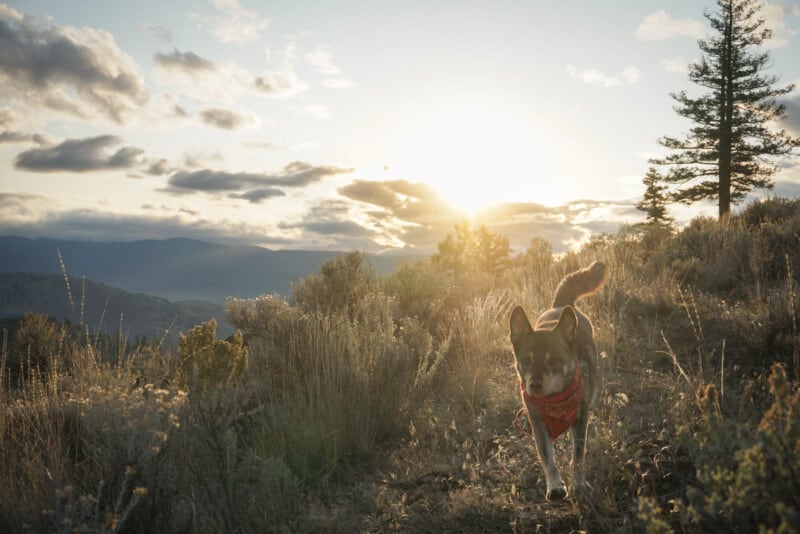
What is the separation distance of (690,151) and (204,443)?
105 feet

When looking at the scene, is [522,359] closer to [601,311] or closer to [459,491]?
[459,491]

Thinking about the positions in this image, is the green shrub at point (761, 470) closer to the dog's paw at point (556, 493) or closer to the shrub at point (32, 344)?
the dog's paw at point (556, 493)

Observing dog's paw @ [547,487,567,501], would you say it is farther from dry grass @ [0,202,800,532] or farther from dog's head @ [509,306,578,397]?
dog's head @ [509,306,578,397]

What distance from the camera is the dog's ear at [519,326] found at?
13.1 feet

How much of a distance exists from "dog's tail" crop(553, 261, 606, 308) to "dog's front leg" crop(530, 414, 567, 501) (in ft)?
6.61

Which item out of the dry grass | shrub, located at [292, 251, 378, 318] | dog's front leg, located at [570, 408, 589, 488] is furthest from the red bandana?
shrub, located at [292, 251, 378, 318]

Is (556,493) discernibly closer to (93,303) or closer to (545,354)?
Result: (545,354)

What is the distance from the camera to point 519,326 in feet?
13.3

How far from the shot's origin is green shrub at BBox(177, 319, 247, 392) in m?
5.86

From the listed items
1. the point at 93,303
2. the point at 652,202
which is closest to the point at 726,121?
the point at 652,202

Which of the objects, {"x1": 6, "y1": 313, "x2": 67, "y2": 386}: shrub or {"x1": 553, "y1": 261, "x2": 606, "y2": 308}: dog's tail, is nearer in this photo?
{"x1": 553, "y1": 261, "x2": 606, "y2": 308}: dog's tail

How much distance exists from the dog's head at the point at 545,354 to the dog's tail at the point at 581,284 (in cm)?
175

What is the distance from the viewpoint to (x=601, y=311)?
30.5ft

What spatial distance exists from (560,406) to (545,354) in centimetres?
41
